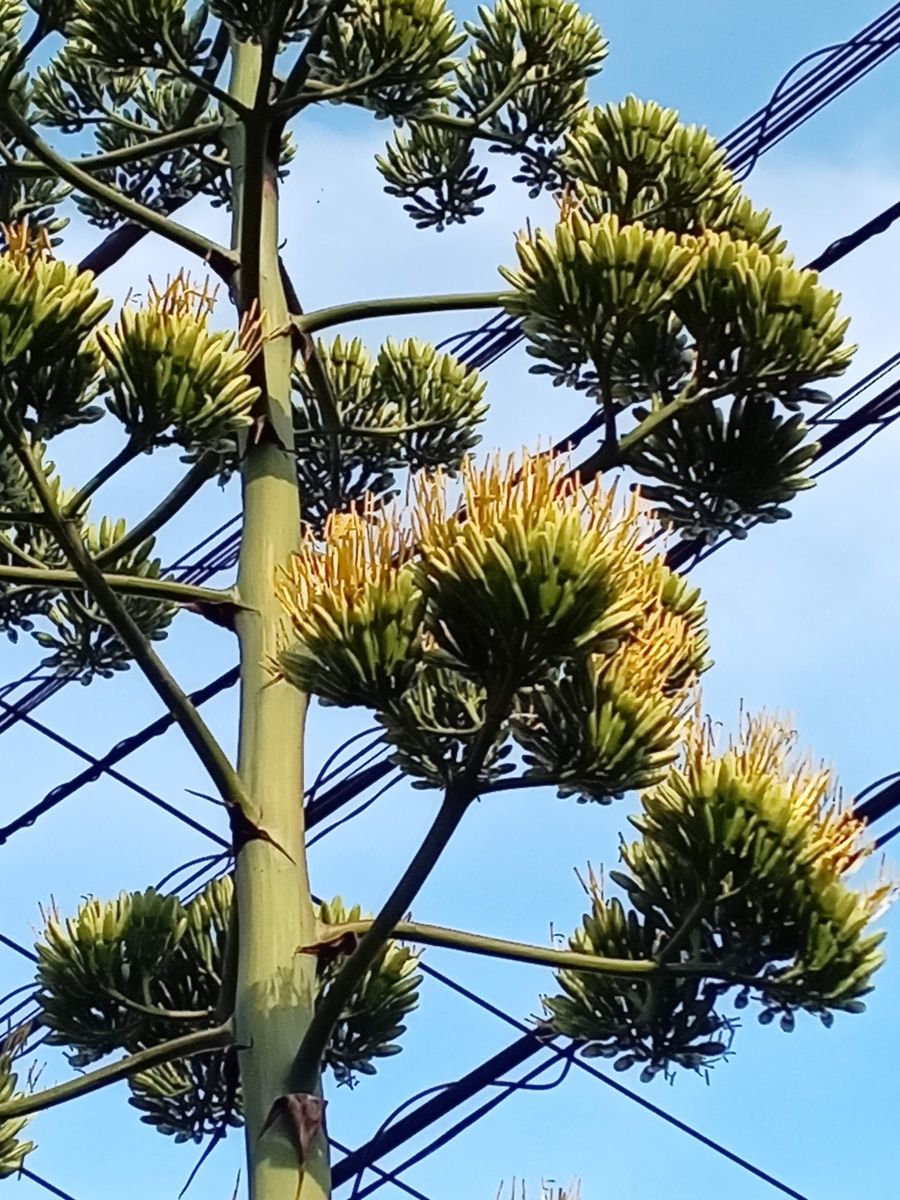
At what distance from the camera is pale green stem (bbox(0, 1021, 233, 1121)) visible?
2.54 meters

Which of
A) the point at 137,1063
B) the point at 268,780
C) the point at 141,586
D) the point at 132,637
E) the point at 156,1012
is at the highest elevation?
the point at 141,586

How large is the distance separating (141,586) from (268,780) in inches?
14.1

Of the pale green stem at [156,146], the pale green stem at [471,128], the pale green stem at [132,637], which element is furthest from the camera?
the pale green stem at [471,128]

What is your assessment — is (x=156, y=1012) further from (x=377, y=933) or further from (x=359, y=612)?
(x=359, y=612)

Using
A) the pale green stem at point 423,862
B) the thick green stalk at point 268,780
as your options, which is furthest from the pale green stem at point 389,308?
the pale green stem at point 423,862

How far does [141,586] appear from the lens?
281 cm

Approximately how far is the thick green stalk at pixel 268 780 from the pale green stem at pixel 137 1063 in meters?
0.04

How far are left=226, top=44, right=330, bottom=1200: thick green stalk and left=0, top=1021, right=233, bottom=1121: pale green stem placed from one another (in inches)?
1.6

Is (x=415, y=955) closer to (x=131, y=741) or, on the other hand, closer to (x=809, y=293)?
(x=809, y=293)

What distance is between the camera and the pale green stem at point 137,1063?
2.54m

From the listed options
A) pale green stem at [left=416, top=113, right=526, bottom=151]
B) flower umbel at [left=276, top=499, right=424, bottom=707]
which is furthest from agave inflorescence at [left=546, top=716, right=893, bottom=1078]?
pale green stem at [left=416, top=113, right=526, bottom=151]

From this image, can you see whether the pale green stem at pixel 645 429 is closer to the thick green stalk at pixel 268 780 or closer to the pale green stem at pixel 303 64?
the thick green stalk at pixel 268 780

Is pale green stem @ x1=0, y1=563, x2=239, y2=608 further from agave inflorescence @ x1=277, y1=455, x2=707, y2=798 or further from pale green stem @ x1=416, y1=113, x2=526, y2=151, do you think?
pale green stem @ x1=416, y1=113, x2=526, y2=151

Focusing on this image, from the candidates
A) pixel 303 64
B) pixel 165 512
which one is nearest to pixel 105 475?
pixel 165 512
